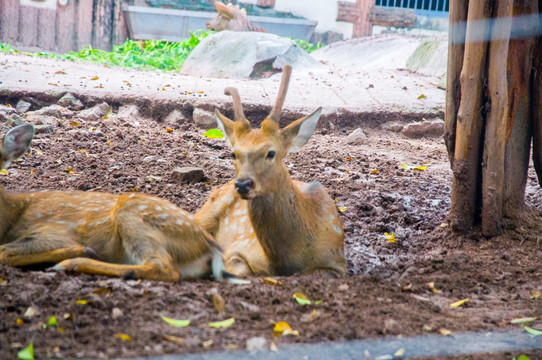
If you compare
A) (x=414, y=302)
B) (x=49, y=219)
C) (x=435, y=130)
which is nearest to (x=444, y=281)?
(x=414, y=302)

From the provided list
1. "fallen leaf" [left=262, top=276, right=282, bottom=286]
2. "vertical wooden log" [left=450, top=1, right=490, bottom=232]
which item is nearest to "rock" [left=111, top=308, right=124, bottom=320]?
"fallen leaf" [left=262, top=276, right=282, bottom=286]

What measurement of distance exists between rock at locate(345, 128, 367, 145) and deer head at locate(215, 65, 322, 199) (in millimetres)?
3769

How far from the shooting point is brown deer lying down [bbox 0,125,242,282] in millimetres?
4191

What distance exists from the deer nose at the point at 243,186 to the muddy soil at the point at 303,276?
0.60 m

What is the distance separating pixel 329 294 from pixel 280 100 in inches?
61.9

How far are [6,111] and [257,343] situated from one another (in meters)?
6.46

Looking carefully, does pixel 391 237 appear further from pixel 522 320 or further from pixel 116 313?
pixel 116 313

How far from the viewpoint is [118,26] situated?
1752 cm

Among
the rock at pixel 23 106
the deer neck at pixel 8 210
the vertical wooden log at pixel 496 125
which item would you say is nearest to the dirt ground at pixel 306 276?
the vertical wooden log at pixel 496 125

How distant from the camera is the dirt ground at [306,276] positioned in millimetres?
3039

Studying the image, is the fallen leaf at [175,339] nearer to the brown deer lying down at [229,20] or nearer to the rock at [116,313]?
the rock at [116,313]

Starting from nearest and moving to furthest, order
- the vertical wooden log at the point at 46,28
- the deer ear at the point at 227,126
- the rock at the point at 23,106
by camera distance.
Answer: the deer ear at the point at 227,126 → the rock at the point at 23,106 → the vertical wooden log at the point at 46,28

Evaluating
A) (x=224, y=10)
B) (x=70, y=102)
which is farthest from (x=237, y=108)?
(x=224, y=10)

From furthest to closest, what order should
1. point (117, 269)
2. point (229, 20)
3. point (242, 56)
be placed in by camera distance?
1. point (229, 20)
2. point (242, 56)
3. point (117, 269)
